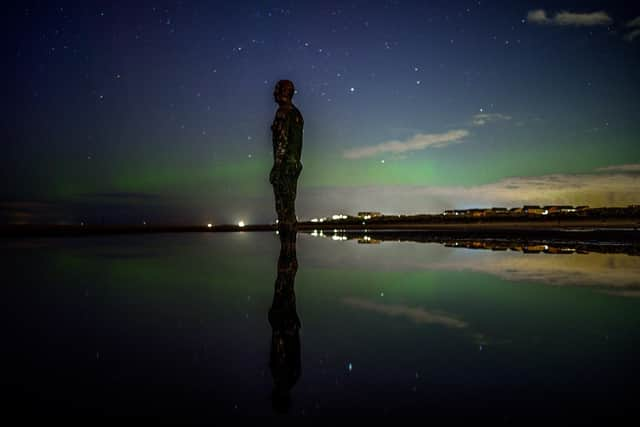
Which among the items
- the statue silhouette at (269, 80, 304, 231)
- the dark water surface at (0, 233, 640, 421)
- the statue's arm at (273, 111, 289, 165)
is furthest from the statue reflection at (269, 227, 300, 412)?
the statue's arm at (273, 111, 289, 165)

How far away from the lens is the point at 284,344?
3053mm

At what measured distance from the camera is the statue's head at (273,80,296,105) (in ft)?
41.9

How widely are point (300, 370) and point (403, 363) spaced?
649 mm

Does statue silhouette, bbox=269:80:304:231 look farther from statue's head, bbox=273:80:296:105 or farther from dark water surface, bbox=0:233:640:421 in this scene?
dark water surface, bbox=0:233:640:421

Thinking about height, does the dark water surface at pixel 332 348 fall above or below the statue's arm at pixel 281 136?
below

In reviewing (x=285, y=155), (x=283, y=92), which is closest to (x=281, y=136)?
(x=285, y=155)

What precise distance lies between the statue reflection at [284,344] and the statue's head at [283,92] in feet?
26.6

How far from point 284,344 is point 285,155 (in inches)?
395

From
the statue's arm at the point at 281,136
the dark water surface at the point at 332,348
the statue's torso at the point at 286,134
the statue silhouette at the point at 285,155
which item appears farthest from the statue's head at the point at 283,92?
the dark water surface at the point at 332,348

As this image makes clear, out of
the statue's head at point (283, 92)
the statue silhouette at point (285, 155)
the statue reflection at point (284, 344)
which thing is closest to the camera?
the statue reflection at point (284, 344)

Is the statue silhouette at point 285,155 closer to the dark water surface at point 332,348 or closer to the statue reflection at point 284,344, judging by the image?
the dark water surface at point 332,348

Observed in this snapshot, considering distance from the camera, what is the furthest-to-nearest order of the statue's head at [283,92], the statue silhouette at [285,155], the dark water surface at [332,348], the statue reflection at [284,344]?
the statue's head at [283,92] < the statue silhouette at [285,155] < the statue reflection at [284,344] < the dark water surface at [332,348]

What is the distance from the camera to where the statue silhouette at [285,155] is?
12.6 metres

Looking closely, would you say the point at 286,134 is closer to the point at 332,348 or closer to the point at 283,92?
the point at 283,92
